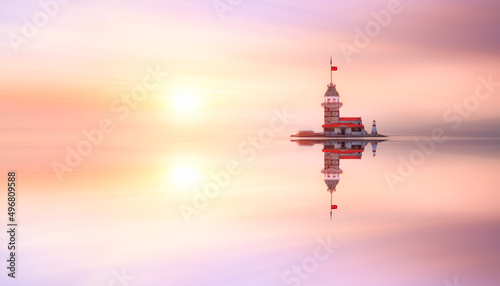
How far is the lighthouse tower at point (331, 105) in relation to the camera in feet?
215

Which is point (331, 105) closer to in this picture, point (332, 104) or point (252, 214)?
point (332, 104)

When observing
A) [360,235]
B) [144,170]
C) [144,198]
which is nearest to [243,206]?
[144,198]

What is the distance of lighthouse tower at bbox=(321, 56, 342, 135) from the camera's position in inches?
2576

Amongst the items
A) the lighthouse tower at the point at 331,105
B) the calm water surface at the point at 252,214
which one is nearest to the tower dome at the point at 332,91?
the lighthouse tower at the point at 331,105

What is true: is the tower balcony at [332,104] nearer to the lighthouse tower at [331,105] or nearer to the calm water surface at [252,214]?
the lighthouse tower at [331,105]

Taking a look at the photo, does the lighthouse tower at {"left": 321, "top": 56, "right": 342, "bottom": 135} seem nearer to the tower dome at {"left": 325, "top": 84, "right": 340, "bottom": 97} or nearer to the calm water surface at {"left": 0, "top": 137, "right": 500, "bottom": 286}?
the tower dome at {"left": 325, "top": 84, "right": 340, "bottom": 97}

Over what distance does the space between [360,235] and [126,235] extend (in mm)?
5417

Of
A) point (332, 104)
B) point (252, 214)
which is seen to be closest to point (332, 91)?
point (332, 104)

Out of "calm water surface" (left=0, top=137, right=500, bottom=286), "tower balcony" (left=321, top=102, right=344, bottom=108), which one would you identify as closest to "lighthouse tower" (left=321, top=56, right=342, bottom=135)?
"tower balcony" (left=321, top=102, right=344, bottom=108)

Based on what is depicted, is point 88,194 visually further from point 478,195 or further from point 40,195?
point 478,195

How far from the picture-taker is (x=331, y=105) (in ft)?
217

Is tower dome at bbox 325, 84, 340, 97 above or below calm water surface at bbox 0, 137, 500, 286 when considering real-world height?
Result: above

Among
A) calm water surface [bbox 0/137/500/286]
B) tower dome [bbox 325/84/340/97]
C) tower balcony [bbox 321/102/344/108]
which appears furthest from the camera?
tower balcony [bbox 321/102/344/108]

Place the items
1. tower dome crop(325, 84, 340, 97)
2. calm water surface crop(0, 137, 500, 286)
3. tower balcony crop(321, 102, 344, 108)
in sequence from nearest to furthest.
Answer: calm water surface crop(0, 137, 500, 286) → tower dome crop(325, 84, 340, 97) → tower balcony crop(321, 102, 344, 108)
